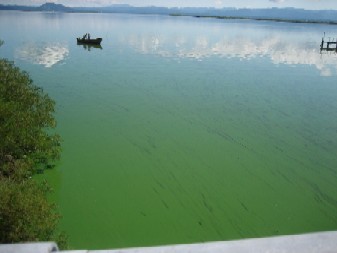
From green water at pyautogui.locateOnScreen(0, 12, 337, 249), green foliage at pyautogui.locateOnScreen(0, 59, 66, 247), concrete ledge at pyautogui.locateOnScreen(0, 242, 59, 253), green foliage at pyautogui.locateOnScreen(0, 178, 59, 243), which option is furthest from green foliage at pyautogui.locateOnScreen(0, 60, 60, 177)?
concrete ledge at pyautogui.locateOnScreen(0, 242, 59, 253)

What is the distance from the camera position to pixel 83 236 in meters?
5.94

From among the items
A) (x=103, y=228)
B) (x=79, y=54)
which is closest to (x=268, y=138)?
(x=103, y=228)

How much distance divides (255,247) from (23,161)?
6.59 m

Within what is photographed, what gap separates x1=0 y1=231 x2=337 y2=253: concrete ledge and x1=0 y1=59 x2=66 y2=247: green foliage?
3.74 meters

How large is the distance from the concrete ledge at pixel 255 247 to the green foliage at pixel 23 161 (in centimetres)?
374

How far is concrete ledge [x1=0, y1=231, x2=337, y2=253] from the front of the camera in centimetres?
110

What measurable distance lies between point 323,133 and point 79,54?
72.1ft

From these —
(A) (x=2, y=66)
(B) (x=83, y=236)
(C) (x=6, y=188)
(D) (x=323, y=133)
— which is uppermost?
(A) (x=2, y=66)

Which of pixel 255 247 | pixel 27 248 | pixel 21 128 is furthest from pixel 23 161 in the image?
pixel 255 247

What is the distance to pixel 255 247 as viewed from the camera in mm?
1109

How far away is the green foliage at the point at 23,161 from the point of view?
450 centimetres

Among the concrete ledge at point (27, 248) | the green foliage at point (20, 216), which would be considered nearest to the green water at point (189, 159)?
the green foliage at point (20, 216)

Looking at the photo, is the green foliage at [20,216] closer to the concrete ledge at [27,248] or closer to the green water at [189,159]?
the green water at [189,159]

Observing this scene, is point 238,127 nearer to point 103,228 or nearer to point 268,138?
point 268,138
